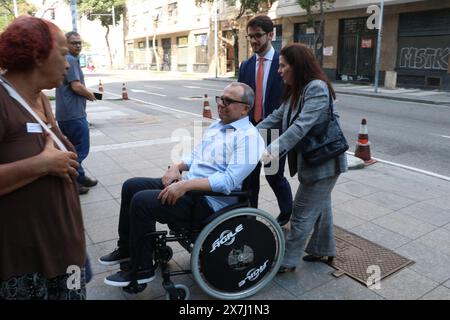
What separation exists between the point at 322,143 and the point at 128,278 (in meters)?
1.59

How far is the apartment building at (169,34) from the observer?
3706cm

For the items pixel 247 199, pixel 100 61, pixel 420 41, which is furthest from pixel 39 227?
pixel 100 61

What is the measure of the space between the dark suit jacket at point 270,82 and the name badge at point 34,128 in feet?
7.96

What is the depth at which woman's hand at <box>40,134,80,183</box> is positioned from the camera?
1.64 meters

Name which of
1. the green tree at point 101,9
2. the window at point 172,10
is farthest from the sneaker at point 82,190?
the green tree at point 101,9

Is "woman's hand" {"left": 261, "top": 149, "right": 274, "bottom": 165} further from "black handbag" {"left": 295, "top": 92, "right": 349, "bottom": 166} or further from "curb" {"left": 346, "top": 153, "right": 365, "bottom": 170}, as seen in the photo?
"curb" {"left": 346, "top": 153, "right": 365, "bottom": 170}

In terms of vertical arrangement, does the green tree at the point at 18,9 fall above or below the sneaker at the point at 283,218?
above

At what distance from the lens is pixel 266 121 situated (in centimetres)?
332

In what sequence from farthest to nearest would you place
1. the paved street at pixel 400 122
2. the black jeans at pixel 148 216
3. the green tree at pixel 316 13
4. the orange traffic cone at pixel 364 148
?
the green tree at pixel 316 13 → the paved street at pixel 400 122 → the orange traffic cone at pixel 364 148 → the black jeans at pixel 148 216

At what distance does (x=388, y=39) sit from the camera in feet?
69.0

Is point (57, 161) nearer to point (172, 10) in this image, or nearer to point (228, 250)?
point (228, 250)

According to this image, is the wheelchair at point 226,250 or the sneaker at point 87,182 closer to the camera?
the wheelchair at point 226,250

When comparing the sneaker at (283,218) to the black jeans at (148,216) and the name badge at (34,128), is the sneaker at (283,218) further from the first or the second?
the name badge at (34,128)

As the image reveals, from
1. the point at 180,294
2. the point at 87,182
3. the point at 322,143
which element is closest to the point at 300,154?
the point at 322,143
